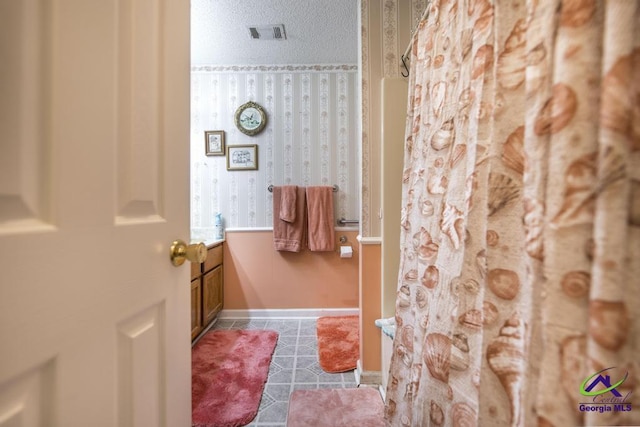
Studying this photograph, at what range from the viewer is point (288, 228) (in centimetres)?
250

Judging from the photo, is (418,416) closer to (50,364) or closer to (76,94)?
(50,364)

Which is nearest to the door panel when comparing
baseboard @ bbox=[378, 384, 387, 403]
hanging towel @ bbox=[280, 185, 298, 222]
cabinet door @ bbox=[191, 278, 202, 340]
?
baseboard @ bbox=[378, 384, 387, 403]

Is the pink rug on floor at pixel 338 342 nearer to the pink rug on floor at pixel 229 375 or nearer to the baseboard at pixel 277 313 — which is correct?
the baseboard at pixel 277 313

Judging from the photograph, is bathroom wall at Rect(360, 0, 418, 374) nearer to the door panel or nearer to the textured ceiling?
the textured ceiling

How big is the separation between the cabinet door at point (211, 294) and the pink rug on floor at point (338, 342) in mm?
958

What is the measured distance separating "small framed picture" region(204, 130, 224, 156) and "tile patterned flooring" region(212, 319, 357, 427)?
5.55 feet

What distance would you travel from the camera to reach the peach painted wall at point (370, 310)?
1.56m

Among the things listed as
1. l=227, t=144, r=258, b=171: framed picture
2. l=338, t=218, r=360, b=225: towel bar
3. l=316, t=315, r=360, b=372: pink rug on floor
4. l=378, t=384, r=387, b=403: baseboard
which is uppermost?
l=227, t=144, r=258, b=171: framed picture

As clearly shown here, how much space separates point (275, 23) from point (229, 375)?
2596 mm

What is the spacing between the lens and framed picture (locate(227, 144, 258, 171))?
2562mm

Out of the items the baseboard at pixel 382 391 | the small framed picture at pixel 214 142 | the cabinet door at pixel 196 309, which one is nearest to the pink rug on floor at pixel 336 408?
the baseboard at pixel 382 391

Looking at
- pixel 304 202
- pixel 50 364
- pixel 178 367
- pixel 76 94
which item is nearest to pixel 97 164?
pixel 76 94

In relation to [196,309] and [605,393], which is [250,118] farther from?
[605,393]

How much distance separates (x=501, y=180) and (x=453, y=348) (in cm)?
45
